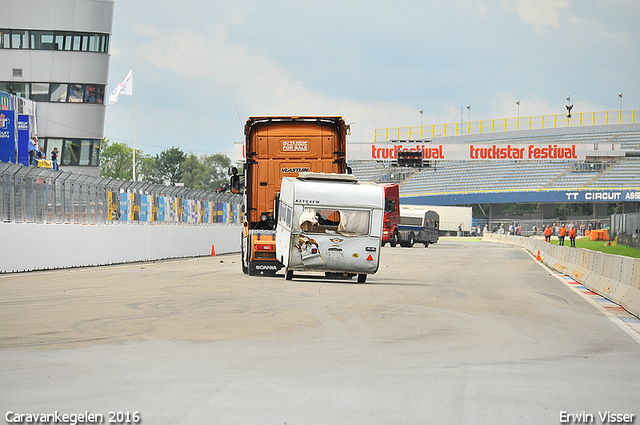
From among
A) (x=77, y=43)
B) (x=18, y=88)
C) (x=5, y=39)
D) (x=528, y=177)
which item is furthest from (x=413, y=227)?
(x=528, y=177)

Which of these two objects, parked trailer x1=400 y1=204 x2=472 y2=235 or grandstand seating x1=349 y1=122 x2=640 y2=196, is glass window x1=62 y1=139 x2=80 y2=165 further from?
parked trailer x1=400 y1=204 x2=472 y2=235

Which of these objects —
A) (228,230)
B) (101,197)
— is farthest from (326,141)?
(228,230)

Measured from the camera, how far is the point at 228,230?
40906 millimetres

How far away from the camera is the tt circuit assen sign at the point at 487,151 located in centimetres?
5834

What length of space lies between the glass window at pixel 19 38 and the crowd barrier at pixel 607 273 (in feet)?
128

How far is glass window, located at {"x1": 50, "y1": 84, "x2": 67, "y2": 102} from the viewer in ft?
179

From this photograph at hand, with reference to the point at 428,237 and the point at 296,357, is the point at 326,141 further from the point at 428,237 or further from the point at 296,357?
the point at 428,237

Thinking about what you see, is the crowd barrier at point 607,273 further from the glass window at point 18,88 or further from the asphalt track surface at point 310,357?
the glass window at point 18,88

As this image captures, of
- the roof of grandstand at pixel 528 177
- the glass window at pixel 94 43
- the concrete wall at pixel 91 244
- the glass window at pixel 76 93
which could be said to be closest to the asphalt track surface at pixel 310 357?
the concrete wall at pixel 91 244

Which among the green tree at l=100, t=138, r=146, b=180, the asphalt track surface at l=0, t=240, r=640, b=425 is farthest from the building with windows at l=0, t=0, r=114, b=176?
the green tree at l=100, t=138, r=146, b=180

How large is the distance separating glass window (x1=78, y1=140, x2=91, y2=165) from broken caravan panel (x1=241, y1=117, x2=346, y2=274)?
37.7m

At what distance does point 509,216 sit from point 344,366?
90686 mm

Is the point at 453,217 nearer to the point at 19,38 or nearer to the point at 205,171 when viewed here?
the point at 19,38

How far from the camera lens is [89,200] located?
26750mm
